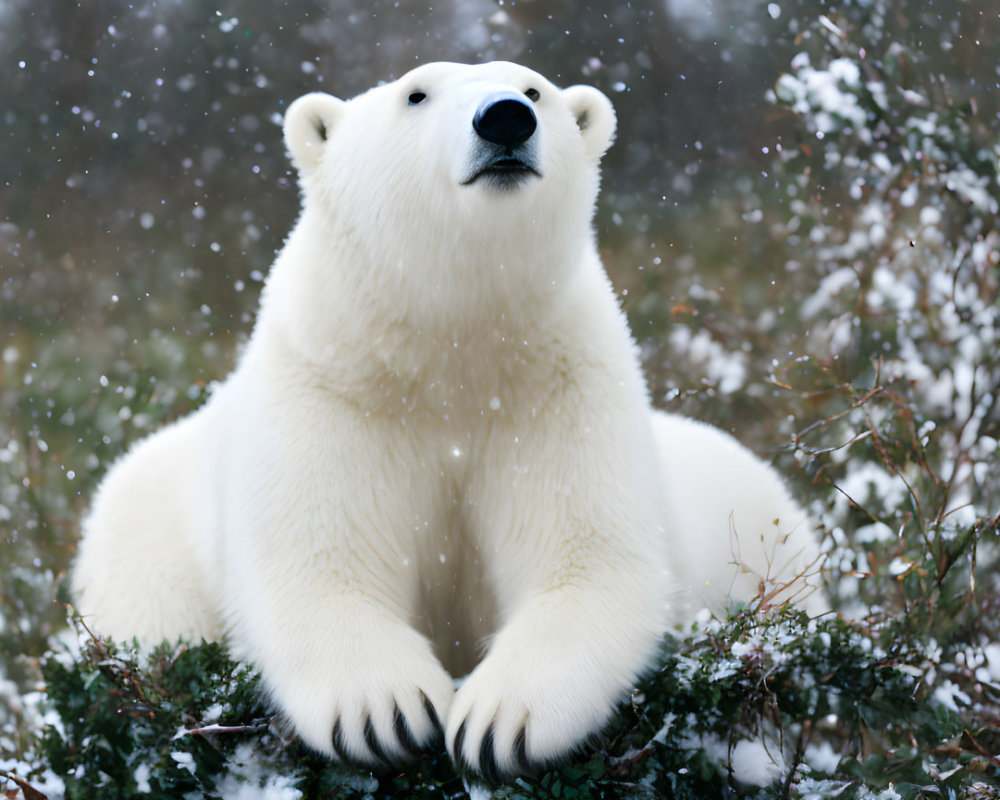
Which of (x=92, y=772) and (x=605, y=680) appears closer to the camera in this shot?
(x=605, y=680)

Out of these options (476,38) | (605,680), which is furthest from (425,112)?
(476,38)

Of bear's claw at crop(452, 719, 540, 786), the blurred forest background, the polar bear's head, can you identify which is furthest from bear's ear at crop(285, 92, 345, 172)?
the blurred forest background

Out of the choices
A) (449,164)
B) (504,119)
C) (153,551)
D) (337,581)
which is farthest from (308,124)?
(153,551)

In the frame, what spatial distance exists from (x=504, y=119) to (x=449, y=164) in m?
0.16

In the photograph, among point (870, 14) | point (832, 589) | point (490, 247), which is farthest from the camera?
point (870, 14)

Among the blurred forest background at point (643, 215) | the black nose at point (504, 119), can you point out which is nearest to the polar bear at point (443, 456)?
the black nose at point (504, 119)

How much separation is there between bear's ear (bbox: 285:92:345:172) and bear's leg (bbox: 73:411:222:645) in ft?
2.58

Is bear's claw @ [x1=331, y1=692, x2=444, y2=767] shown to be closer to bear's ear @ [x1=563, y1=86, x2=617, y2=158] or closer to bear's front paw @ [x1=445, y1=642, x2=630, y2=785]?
bear's front paw @ [x1=445, y1=642, x2=630, y2=785]

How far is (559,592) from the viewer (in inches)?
85.7

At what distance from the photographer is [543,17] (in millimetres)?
4656

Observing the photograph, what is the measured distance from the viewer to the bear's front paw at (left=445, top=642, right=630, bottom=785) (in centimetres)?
196

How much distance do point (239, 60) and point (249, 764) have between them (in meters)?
3.55

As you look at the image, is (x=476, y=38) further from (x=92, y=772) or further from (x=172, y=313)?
(x=92, y=772)

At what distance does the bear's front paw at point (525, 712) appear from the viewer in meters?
1.96
